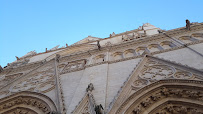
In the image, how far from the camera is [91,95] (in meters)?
Answer: 6.69

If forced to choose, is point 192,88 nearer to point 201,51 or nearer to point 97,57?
point 201,51

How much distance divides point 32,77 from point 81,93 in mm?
5465

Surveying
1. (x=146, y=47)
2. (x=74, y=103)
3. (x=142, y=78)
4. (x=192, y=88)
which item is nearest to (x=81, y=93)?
(x=74, y=103)

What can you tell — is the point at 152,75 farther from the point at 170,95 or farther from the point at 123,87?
the point at 123,87

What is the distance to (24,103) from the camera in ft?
29.5

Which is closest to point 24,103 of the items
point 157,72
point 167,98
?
point 157,72

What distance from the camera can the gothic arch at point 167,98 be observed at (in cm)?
624

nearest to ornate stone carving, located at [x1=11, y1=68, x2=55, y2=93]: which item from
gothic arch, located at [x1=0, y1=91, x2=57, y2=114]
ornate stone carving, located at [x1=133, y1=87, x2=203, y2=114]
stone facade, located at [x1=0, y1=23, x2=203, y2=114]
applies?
stone facade, located at [x1=0, y1=23, x2=203, y2=114]

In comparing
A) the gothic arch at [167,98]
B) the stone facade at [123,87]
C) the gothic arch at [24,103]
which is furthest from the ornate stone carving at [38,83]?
the gothic arch at [167,98]

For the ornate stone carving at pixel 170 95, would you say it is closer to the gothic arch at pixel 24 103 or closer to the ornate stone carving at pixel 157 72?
the ornate stone carving at pixel 157 72

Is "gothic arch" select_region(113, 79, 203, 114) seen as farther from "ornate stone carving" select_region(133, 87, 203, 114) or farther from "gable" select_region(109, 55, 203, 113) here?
"gable" select_region(109, 55, 203, 113)

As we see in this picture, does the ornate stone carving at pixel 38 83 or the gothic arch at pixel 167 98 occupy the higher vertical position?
the ornate stone carving at pixel 38 83

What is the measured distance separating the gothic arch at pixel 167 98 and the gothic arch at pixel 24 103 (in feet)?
12.7

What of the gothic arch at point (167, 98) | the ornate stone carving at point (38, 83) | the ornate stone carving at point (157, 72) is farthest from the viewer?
the ornate stone carving at point (38, 83)
